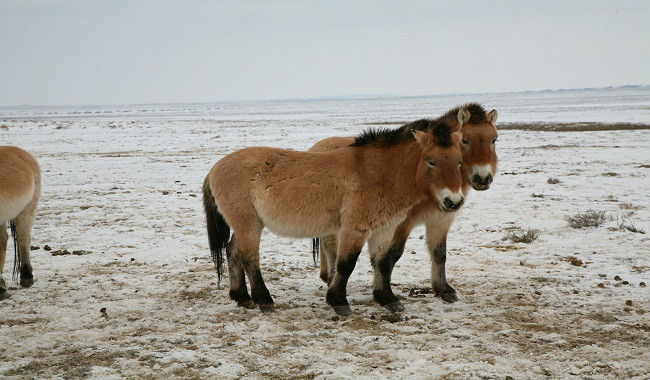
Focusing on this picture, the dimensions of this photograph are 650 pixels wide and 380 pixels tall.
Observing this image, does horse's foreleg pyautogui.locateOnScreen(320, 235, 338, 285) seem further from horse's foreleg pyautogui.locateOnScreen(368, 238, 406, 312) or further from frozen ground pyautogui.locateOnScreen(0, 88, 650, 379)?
horse's foreleg pyautogui.locateOnScreen(368, 238, 406, 312)

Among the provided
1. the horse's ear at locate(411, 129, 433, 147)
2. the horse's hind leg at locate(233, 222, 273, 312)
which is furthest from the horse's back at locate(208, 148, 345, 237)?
the horse's ear at locate(411, 129, 433, 147)

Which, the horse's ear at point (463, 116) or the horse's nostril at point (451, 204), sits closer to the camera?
the horse's nostril at point (451, 204)

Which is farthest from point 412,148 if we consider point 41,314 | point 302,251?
point 41,314

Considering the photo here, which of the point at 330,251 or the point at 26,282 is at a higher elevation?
the point at 330,251

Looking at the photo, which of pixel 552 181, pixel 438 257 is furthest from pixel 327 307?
pixel 552 181

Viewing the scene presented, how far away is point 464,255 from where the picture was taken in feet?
26.4

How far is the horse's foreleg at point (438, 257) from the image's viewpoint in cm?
635

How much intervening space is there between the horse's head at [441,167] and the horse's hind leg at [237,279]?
7.49 ft

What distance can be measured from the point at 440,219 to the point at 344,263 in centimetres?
129

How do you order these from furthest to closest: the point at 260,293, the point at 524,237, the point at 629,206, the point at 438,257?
the point at 629,206
the point at 524,237
the point at 438,257
the point at 260,293

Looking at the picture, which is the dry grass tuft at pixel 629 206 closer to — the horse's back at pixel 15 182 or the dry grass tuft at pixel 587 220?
the dry grass tuft at pixel 587 220

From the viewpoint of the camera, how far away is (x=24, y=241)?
6863 millimetres

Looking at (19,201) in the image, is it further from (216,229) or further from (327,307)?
(327,307)

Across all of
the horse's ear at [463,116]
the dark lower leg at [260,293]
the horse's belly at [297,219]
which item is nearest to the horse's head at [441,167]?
the horse's ear at [463,116]
